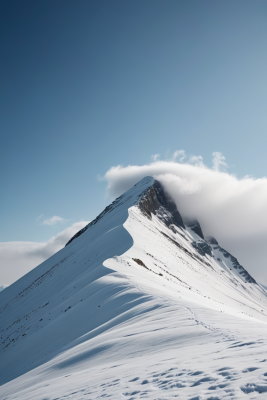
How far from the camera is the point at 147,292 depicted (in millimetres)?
15102

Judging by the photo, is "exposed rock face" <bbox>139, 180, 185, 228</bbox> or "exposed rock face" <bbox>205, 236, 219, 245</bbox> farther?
"exposed rock face" <bbox>205, 236, 219, 245</bbox>

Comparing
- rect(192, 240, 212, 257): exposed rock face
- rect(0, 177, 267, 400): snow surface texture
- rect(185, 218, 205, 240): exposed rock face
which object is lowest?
rect(0, 177, 267, 400): snow surface texture

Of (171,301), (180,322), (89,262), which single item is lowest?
(180,322)

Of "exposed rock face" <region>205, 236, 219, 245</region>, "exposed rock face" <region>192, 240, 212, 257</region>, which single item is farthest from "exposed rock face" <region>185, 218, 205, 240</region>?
"exposed rock face" <region>205, 236, 219, 245</region>

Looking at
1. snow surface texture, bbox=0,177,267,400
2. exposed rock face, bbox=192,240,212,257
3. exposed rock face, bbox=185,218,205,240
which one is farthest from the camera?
exposed rock face, bbox=185,218,205,240

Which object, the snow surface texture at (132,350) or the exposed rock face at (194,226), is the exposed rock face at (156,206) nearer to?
the exposed rock face at (194,226)

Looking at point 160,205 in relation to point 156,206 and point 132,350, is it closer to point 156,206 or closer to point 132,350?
point 156,206

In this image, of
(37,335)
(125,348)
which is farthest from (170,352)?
(37,335)

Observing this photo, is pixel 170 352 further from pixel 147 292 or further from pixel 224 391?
pixel 147 292

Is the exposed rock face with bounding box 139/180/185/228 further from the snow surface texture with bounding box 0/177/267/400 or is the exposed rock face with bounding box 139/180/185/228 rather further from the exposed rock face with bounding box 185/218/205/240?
the snow surface texture with bounding box 0/177/267/400

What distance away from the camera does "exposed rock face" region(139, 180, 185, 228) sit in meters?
74.5

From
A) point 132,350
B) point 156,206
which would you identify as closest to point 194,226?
point 156,206

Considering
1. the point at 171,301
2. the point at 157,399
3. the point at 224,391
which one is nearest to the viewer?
the point at 224,391

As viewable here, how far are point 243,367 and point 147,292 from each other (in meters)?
10.1
